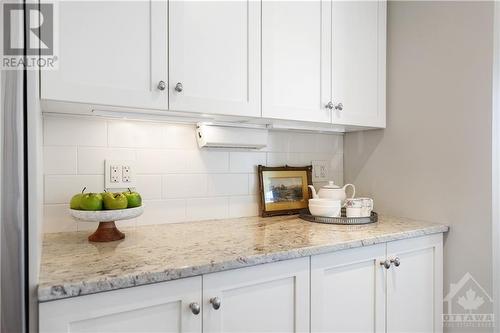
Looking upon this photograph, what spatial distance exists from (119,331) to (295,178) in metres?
1.23

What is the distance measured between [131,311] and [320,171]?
4.60ft

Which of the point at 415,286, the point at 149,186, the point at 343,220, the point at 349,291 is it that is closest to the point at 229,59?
the point at 149,186

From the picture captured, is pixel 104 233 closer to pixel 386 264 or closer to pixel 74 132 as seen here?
pixel 74 132

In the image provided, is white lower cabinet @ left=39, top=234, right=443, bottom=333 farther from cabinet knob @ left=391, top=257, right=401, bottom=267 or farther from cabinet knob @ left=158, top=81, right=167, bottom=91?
cabinet knob @ left=158, top=81, right=167, bottom=91

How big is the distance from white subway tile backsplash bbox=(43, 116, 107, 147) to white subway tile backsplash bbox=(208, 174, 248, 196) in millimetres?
528

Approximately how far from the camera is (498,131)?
1426 mm

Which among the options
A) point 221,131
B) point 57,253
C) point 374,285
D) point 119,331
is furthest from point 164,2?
point 374,285

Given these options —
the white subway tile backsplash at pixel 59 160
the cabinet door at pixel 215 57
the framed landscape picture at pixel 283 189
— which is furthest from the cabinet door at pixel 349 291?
the white subway tile backsplash at pixel 59 160

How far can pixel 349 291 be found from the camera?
1283mm

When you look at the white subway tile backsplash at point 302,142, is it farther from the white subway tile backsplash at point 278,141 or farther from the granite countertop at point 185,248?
the granite countertop at point 185,248

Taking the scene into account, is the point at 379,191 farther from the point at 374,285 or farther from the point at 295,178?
the point at 374,285

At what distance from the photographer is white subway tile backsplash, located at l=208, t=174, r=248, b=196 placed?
5.47 ft

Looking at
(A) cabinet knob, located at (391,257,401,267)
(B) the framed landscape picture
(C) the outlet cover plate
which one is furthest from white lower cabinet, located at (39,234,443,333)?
(C) the outlet cover plate

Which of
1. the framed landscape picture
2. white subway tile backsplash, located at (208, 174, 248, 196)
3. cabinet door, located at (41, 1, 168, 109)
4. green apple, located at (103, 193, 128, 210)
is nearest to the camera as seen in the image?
cabinet door, located at (41, 1, 168, 109)
